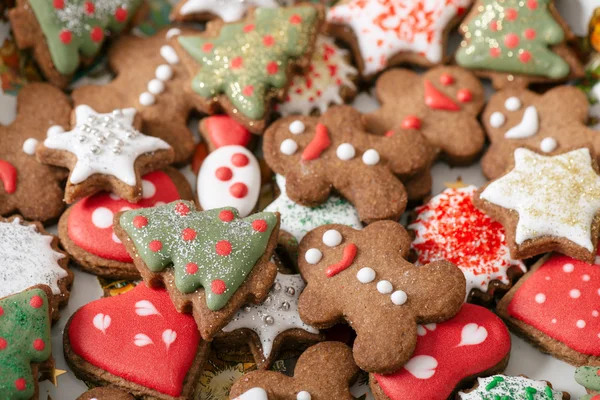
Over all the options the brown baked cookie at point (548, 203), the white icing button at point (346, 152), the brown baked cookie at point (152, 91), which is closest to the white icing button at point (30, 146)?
the brown baked cookie at point (152, 91)

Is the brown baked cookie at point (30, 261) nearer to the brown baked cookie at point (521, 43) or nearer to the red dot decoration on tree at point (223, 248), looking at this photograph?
the red dot decoration on tree at point (223, 248)

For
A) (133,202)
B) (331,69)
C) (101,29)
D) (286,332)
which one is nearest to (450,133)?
(331,69)

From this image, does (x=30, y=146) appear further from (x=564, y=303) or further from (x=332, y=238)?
(x=564, y=303)

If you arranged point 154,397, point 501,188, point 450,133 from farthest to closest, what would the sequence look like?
point 450,133
point 501,188
point 154,397

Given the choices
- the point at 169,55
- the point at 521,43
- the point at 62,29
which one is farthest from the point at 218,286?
the point at 521,43

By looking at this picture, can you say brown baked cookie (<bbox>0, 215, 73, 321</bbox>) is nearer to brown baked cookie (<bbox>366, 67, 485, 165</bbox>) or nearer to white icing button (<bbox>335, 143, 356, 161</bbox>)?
white icing button (<bbox>335, 143, 356, 161</bbox>)

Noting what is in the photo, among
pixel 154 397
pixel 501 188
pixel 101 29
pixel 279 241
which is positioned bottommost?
pixel 154 397

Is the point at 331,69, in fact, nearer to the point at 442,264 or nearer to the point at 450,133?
the point at 450,133
